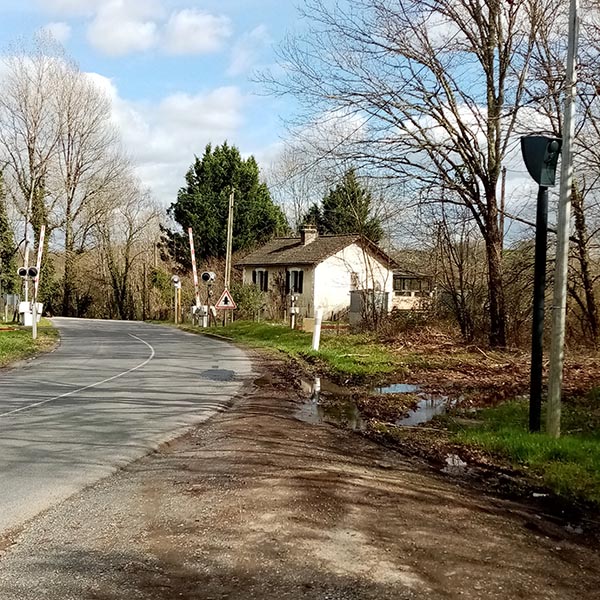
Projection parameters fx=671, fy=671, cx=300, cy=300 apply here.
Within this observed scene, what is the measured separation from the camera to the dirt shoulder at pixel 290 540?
4.04m

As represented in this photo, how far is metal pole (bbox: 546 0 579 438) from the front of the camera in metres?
8.46

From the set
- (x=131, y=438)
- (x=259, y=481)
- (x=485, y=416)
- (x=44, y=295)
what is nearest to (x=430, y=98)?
(x=485, y=416)

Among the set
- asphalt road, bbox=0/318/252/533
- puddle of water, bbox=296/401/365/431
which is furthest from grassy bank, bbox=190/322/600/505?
asphalt road, bbox=0/318/252/533

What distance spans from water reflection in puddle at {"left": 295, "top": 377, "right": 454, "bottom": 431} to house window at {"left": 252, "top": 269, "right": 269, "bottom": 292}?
3286 centimetres

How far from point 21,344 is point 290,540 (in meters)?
20.5

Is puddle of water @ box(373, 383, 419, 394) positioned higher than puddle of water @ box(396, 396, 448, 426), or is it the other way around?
puddle of water @ box(373, 383, 419, 394)

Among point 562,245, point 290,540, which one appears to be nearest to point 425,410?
point 562,245

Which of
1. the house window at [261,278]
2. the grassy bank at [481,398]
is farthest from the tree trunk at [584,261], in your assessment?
the house window at [261,278]

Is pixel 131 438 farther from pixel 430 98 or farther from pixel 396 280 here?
pixel 396 280

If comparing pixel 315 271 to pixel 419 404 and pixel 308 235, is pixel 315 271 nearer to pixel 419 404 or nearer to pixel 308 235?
pixel 308 235

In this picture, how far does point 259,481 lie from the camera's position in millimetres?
6383

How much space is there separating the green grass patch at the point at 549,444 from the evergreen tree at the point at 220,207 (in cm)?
4354

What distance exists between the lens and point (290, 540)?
4766mm

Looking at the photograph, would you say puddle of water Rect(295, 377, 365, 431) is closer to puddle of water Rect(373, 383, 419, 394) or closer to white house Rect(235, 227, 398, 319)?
puddle of water Rect(373, 383, 419, 394)
